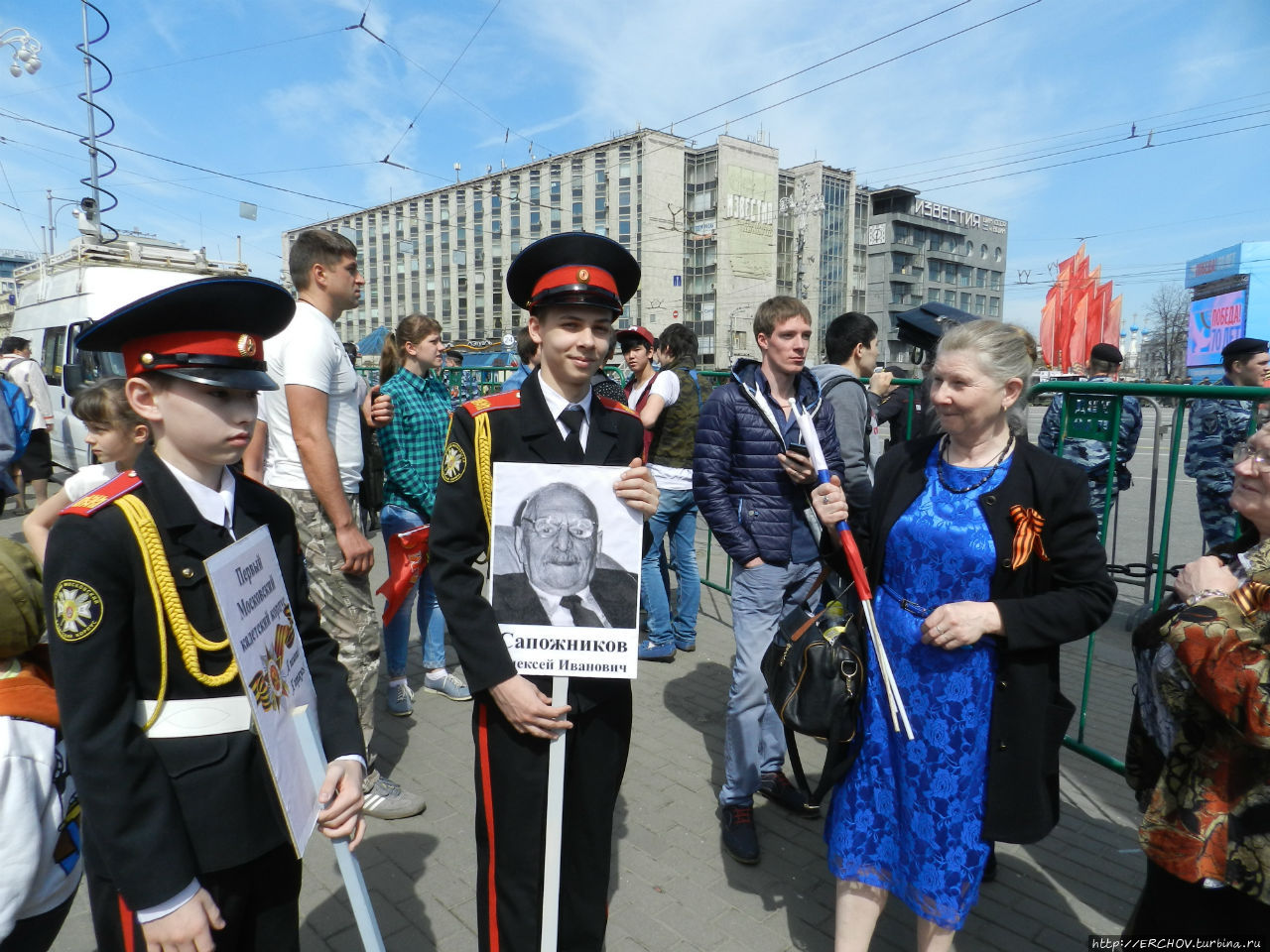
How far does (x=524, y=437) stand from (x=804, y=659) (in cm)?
116

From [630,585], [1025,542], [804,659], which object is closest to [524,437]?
[630,585]

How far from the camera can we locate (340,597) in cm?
346

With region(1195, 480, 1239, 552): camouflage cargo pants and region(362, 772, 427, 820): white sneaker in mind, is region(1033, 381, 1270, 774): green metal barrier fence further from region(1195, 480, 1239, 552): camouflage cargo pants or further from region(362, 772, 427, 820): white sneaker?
region(362, 772, 427, 820): white sneaker

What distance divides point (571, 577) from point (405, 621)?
277 cm

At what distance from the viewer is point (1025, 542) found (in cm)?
218

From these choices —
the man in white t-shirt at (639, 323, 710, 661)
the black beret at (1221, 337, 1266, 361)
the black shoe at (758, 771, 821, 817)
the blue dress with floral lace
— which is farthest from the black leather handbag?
the black beret at (1221, 337, 1266, 361)

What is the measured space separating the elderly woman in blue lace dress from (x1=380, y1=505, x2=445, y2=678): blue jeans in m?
2.76

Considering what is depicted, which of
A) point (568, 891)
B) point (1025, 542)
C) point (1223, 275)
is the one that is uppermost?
point (1223, 275)

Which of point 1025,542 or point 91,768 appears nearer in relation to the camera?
point 91,768

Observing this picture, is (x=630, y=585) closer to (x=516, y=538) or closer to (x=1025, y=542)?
(x=516, y=538)

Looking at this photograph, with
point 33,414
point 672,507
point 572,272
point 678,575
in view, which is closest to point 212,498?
point 572,272

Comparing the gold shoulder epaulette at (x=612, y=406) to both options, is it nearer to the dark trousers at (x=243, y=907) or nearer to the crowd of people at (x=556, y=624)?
the crowd of people at (x=556, y=624)

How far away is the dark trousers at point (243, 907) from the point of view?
1.51 metres

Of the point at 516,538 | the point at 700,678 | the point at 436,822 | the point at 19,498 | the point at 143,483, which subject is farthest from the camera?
the point at 19,498
